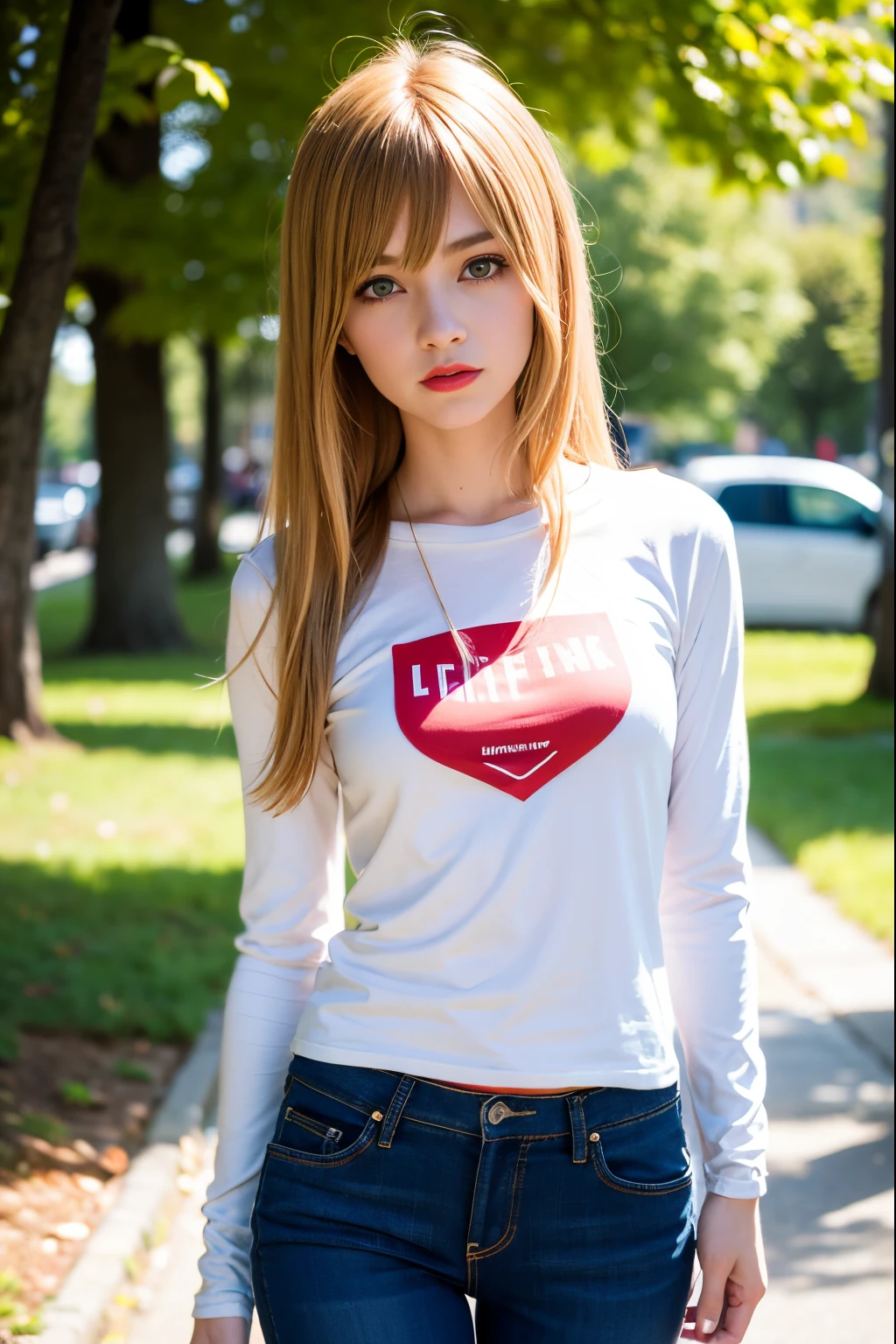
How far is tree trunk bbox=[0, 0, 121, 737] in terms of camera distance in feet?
11.2

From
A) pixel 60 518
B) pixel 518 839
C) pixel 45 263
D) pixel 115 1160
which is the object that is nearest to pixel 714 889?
pixel 518 839

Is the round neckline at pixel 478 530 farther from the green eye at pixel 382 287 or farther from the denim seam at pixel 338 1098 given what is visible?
the denim seam at pixel 338 1098

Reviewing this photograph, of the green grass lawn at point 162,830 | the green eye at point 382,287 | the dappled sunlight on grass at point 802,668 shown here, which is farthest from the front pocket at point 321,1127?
the dappled sunlight on grass at point 802,668

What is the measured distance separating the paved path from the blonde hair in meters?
2.12

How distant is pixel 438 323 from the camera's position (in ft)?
6.29

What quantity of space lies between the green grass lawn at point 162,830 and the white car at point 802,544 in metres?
2.97

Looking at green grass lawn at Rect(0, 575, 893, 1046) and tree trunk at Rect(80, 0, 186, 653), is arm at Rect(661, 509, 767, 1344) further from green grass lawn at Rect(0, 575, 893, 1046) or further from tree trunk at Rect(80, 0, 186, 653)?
tree trunk at Rect(80, 0, 186, 653)

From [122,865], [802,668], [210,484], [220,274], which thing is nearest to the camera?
[122,865]

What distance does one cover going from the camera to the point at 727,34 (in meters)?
4.93

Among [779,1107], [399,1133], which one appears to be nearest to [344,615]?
[399,1133]

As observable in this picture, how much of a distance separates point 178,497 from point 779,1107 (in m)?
45.3

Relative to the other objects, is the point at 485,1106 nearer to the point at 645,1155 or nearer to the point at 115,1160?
the point at 645,1155

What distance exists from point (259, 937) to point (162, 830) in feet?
20.2

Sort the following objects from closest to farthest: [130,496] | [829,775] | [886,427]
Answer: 1. [829,775]
2. [886,427]
3. [130,496]
